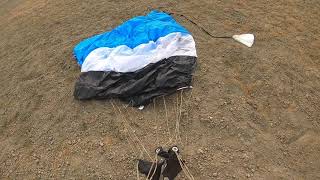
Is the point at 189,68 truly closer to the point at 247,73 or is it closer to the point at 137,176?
the point at 247,73

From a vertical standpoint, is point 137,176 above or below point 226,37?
below

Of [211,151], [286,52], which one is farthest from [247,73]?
[211,151]

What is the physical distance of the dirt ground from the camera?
114 inches

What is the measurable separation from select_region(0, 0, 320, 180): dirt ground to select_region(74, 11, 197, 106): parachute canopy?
13 cm

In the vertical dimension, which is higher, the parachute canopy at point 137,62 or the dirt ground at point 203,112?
the parachute canopy at point 137,62

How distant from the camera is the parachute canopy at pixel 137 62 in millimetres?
3307

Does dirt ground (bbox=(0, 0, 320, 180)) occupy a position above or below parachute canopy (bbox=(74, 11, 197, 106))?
Result: below

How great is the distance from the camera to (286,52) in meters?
3.70

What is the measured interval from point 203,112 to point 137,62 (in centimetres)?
82

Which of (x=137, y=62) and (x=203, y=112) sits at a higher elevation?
(x=137, y=62)

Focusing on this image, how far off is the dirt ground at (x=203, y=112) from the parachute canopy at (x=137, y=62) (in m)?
0.13

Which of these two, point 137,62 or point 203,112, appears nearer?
point 203,112

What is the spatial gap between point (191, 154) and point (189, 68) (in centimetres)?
93

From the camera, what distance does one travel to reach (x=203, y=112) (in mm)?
3176
